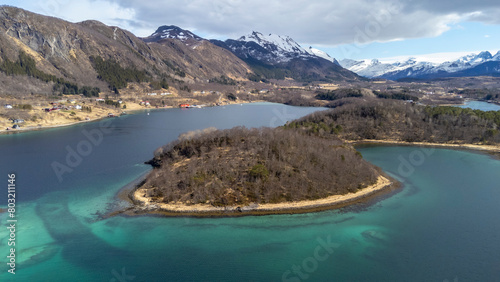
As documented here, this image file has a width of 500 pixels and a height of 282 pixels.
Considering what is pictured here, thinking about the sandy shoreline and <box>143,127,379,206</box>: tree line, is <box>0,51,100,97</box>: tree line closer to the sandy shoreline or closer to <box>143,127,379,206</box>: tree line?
<box>143,127,379,206</box>: tree line

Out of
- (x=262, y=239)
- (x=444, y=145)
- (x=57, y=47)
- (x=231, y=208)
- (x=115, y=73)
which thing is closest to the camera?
(x=262, y=239)

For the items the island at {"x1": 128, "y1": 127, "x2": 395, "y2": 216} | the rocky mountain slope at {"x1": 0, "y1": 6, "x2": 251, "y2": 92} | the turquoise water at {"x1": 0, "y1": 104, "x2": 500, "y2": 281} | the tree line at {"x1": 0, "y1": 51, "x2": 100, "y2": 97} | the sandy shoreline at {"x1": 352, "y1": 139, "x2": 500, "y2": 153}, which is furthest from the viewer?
the rocky mountain slope at {"x1": 0, "y1": 6, "x2": 251, "y2": 92}

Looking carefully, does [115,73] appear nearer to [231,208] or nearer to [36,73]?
[36,73]

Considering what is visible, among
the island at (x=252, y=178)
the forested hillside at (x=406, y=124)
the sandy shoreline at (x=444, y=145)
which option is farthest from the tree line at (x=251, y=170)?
the sandy shoreline at (x=444, y=145)

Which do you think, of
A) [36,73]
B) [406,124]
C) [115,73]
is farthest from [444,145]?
[115,73]

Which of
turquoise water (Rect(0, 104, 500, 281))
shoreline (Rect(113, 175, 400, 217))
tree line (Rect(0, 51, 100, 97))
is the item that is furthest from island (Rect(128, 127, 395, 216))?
tree line (Rect(0, 51, 100, 97))

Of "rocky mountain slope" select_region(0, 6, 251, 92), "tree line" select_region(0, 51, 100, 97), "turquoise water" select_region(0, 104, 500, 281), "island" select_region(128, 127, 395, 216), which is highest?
"rocky mountain slope" select_region(0, 6, 251, 92)

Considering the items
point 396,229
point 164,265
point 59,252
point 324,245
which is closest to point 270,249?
point 324,245

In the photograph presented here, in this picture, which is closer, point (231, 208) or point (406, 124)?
point (231, 208)

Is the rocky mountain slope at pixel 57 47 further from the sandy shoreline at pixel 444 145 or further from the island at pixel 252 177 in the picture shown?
the sandy shoreline at pixel 444 145
